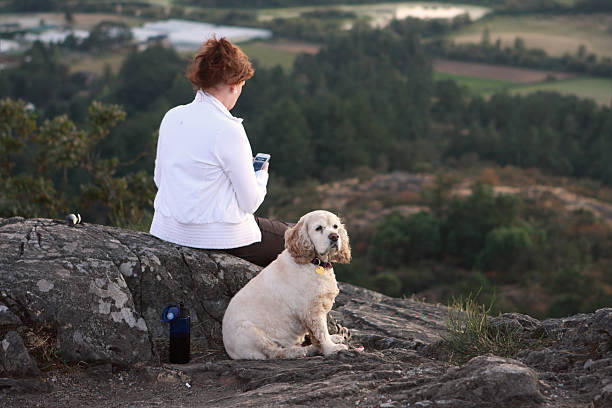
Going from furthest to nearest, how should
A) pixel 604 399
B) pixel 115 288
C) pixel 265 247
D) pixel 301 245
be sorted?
pixel 265 247 < pixel 115 288 < pixel 301 245 < pixel 604 399

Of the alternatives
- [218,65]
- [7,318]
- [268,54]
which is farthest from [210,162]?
[268,54]

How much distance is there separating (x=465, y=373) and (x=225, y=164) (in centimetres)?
217

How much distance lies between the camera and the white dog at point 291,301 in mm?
4734

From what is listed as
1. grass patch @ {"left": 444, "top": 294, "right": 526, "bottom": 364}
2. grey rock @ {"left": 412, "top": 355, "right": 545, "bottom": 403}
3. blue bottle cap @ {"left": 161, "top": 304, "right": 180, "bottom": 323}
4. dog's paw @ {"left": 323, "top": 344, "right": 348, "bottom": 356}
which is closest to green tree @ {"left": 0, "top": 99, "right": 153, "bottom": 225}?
blue bottle cap @ {"left": 161, "top": 304, "right": 180, "bottom": 323}

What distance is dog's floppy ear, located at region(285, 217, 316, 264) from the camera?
4.70 meters

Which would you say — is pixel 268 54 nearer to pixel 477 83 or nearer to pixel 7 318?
pixel 477 83

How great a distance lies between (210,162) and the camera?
4.93 meters

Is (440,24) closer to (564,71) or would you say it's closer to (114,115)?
(564,71)

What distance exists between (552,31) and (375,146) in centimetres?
3693

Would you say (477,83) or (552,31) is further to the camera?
(552,31)

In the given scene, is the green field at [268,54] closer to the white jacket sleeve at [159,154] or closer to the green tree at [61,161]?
the green tree at [61,161]

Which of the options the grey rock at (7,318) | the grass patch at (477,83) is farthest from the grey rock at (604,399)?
the grass patch at (477,83)

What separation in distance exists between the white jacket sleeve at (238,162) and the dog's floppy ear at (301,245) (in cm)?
44

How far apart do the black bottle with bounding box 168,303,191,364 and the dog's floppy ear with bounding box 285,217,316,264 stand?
0.89 meters
